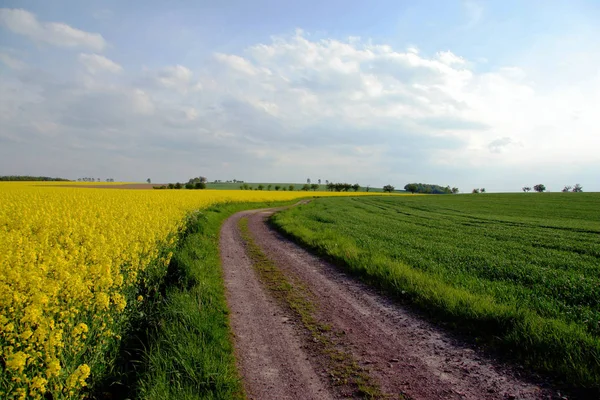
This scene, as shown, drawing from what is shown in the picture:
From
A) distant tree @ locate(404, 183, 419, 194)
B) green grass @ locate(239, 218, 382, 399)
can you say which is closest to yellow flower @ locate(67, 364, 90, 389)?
green grass @ locate(239, 218, 382, 399)

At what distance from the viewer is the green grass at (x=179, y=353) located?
13.3ft

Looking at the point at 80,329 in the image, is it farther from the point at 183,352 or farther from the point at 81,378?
the point at 183,352

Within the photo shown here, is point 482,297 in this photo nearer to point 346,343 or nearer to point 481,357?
point 481,357

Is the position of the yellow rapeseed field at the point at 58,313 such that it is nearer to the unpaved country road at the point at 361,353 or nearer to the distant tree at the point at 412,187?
the unpaved country road at the point at 361,353

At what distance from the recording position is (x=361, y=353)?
500 cm

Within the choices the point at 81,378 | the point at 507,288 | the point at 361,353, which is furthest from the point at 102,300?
the point at 507,288

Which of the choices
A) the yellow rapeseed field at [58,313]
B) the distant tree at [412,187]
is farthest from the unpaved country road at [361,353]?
the distant tree at [412,187]

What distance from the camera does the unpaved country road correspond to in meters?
4.12

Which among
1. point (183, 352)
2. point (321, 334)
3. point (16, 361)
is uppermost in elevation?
point (16, 361)

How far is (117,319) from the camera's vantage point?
552cm

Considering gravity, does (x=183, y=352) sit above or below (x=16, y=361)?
below

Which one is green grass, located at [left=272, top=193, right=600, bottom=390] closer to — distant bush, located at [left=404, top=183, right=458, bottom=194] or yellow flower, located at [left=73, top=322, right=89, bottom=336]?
yellow flower, located at [left=73, top=322, right=89, bottom=336]

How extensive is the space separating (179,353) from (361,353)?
2693mm

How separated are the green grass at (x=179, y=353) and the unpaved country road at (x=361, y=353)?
27cm
